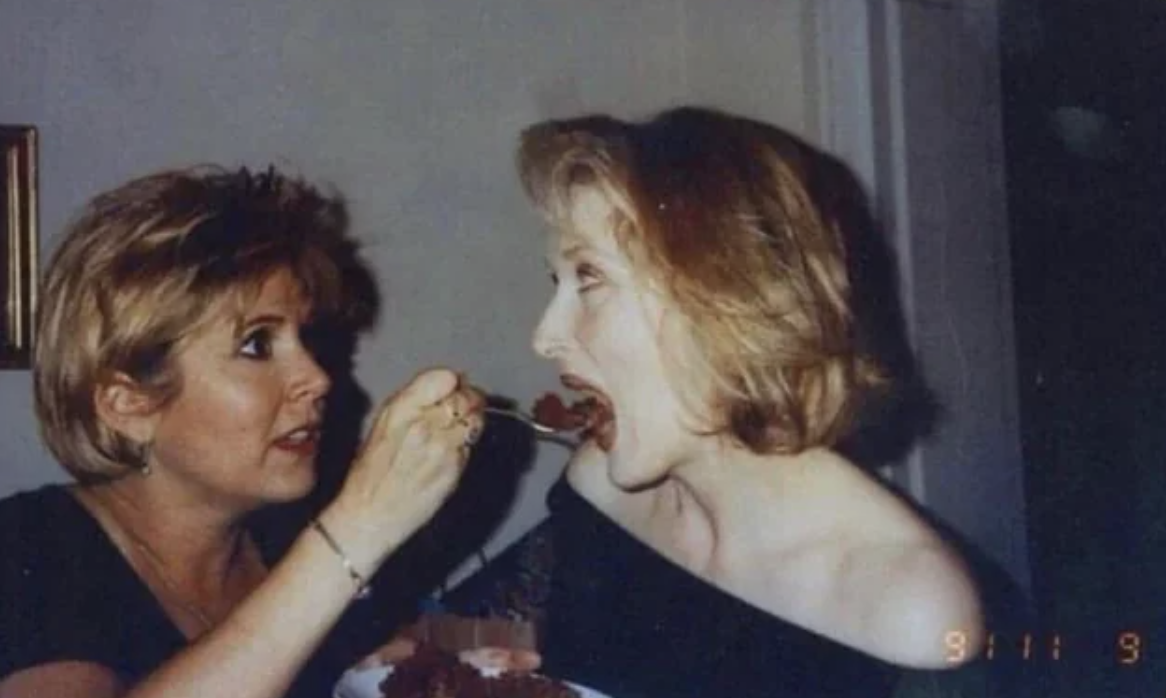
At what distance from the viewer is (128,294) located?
25.7 inches

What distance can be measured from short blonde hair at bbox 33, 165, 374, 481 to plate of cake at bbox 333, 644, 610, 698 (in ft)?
0.57

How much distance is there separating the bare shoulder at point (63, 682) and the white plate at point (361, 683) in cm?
11

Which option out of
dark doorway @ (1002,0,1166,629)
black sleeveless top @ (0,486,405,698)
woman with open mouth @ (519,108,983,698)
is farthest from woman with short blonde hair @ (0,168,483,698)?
dark doorway @ (1002,0,1166,629)

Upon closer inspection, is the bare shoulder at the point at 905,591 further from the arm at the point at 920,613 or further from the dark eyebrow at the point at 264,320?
the dark eyebrow at the point at 264,320

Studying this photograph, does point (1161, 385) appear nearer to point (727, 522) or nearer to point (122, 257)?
point (727, 522)

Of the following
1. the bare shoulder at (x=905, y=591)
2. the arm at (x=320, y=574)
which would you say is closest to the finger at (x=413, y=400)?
the arm at (x=320, y=574)

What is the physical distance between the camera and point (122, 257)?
2.16 ft

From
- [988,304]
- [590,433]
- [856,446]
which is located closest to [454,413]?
[590,433]

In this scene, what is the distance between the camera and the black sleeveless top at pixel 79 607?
606 millimetres

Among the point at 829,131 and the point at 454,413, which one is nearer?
the point at 454,413

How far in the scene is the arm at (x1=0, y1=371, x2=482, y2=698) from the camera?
23.0 inches

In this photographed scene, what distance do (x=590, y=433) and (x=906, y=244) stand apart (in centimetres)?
25
